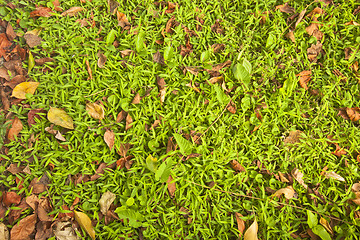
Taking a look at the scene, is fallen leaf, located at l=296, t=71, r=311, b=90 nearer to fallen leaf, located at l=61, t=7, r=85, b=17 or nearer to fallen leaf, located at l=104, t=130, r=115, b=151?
fallen leaf, located at l=104, t=130, r=115, b=151

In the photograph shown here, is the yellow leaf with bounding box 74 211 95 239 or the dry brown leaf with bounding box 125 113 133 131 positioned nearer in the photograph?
the yellow leaf with bounding box 74 211 95 239

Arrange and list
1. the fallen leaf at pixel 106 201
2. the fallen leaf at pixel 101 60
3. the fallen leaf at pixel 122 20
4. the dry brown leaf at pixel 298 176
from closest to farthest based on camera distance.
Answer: the fallen leaf at pixel 106 201 → the dry brown leaf at pixel 298 176 → the fallen leaf at pixel 101 60 → the fallen leaf at pixel 122 20

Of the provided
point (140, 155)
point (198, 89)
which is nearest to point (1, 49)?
point (140, 155)

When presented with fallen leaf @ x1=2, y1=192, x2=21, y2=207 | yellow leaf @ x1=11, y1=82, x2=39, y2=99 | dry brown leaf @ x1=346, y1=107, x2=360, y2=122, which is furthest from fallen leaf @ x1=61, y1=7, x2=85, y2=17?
dry brown leaf @ x1=346, y1=107, x2=360, y2=122

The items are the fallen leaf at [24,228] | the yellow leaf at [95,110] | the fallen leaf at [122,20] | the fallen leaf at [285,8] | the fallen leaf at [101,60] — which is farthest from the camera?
the fallen leaf at [285,8]

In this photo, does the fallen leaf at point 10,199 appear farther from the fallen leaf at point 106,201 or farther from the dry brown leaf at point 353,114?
the dry brown leaf at point 353,114

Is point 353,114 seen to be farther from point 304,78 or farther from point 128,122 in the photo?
point 128,122

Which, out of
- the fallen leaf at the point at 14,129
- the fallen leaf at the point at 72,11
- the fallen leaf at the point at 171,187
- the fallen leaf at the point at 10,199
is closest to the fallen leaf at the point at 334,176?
the fallen leaf at the point at 171,187
